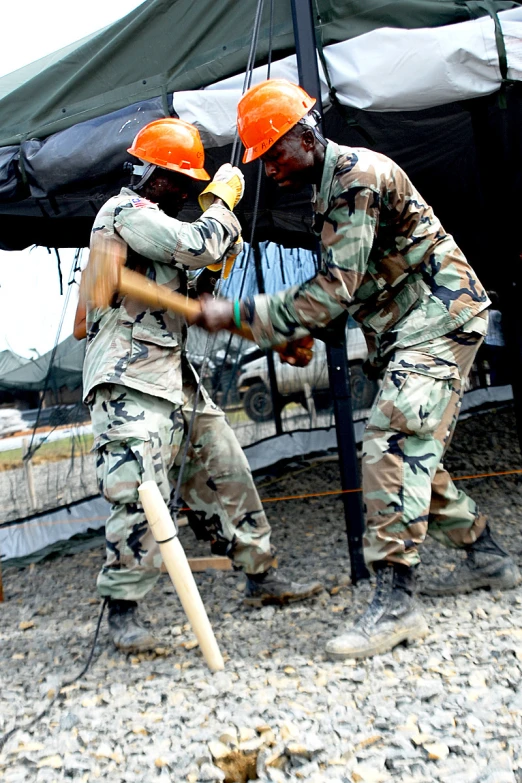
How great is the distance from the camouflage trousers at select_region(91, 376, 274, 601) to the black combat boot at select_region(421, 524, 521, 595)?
2.68 feet

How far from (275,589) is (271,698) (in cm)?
100

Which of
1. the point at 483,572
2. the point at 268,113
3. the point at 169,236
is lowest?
the point at 483,572

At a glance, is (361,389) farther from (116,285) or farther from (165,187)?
(116,285)

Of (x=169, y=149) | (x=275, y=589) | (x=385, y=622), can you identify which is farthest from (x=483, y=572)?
(x=169, y=149)

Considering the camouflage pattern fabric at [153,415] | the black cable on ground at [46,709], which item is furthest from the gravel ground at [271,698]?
the camouflage pattern fabric at [153,415]

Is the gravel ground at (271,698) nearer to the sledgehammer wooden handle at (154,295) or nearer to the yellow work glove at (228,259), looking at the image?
the sledgehammer wooden handle at (154,295)

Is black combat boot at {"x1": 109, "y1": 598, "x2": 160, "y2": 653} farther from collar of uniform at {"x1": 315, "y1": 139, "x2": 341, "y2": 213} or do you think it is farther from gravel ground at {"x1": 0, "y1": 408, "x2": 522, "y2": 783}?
collar of uniform at {"x1": 315, "y1": 139, "x2": 341, "y2": 213}

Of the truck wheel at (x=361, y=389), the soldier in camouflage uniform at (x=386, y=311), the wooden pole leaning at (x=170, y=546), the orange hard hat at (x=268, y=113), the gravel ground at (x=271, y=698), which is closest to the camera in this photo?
the gravel ground at (x=271, y=698)

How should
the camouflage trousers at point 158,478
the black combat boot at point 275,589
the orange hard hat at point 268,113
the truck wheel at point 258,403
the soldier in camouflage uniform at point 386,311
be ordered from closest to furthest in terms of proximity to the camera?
the soldier in camouflage uniform at point 386,311, the orange hard hat at point 268,113, the camouflage trousers at point 158,478, the black combat boot at point 275,589, the truck wheel at point 258,403

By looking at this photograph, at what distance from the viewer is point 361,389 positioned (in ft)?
24.2

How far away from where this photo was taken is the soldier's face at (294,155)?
2.89 m

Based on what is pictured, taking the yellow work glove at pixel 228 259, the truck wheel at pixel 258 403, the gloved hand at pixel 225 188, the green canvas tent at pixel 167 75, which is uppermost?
the green canvas tent at pixel 167 75

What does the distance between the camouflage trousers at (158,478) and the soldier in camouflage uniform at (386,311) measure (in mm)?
547

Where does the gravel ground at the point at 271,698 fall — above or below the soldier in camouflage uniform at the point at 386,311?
below
